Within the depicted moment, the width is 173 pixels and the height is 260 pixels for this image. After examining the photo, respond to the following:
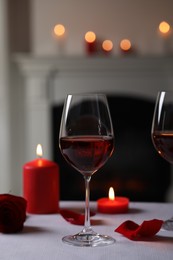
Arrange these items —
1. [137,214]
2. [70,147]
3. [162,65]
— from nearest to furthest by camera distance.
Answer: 1. [70,147]
2. [137,214]
3. [162,65]

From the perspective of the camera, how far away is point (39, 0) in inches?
133

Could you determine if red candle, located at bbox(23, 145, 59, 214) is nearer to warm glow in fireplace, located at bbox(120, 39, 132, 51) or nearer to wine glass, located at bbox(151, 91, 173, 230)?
wine glass, located at bbox(151, 91, 173, 230)

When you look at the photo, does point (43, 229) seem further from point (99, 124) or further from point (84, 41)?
point (84, 41)

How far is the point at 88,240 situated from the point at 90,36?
264cm

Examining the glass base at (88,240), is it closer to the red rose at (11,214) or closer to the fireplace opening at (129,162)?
the red rose at (11,214)

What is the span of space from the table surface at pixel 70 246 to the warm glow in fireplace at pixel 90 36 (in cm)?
240

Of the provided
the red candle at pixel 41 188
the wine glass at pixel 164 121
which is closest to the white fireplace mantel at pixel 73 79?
the red candle at pixel 41 188

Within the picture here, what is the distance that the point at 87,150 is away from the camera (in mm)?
844

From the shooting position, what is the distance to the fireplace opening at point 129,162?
3.35 meters

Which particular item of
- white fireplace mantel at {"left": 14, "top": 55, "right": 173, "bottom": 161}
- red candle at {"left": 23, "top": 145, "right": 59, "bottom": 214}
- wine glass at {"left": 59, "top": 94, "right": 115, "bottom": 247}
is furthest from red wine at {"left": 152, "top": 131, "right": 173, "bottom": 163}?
white fireplace mantel at {"left": 14, "top": 55, "right": 173, "bottom": 161}

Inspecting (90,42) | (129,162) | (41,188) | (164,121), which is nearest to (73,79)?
(90,42)

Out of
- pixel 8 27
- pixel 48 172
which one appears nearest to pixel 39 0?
pixel 8 27

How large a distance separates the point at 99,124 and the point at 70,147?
62 millimetres

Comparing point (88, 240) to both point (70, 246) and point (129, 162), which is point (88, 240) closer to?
point (70, 246)
